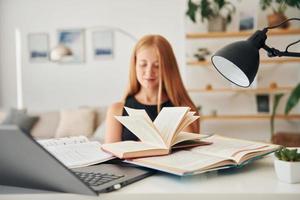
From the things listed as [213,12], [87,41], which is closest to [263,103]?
[213,12]

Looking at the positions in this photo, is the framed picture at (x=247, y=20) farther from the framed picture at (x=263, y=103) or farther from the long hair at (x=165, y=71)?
the long hair at (x=165, y=71)

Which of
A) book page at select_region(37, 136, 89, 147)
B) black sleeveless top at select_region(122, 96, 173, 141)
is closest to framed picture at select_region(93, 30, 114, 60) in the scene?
black sleeveless top at select_region(122, 96, 173, 141)

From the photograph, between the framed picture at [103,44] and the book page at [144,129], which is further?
the framed picture at [103,44]

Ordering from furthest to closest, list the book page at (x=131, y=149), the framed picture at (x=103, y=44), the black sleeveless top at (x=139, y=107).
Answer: the framed picture at (x=103, y=44) → the black sleeveless top at (x=139, y=107) → the book page at (x=131, y=149)

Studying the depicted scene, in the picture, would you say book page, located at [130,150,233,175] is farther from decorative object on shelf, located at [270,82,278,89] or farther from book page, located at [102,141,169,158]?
decorative object on shelf, located at [270,82,278,89]

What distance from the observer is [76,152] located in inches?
35.6

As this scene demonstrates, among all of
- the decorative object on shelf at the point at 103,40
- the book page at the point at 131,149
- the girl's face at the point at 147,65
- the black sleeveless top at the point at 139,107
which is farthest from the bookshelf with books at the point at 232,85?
the book page at the point at 131,149

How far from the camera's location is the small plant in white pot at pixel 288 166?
662 mm

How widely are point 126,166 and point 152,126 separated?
0.11 metres

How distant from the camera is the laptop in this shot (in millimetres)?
582

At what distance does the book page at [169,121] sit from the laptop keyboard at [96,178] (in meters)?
0.17

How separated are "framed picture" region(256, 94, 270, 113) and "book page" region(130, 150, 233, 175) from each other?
10.3ft

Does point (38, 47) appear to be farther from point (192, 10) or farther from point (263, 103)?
point (263, 103)

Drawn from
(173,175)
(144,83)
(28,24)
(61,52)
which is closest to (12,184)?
(173,175)
